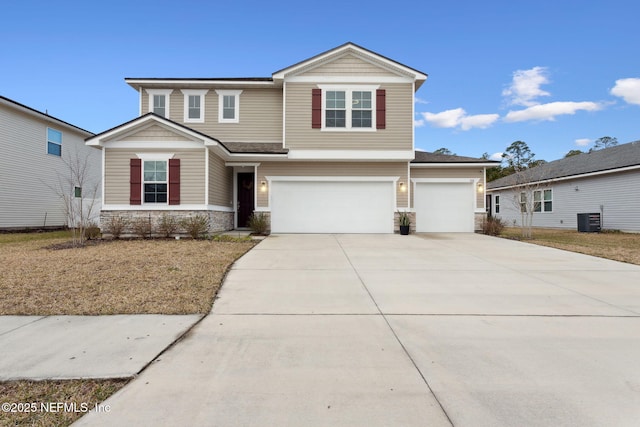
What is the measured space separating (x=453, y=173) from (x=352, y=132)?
5.23m

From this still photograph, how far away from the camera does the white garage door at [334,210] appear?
13.5 m

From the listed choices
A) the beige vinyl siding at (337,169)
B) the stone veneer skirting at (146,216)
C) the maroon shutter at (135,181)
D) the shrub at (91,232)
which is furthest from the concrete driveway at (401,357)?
the beige vinyl siding at (337,169)

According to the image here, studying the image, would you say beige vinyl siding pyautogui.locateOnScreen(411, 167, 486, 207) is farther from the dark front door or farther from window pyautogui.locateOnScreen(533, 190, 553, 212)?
window pyautogui.locateOnScreen(533, 190, 553, 212)

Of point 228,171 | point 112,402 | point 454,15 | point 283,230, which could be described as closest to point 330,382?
point 112,402

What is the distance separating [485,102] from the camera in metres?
29.0

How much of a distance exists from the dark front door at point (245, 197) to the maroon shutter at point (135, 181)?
4.26 meters

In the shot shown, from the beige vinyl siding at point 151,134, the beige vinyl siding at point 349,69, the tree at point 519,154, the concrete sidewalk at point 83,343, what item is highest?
the tree at point 519,154

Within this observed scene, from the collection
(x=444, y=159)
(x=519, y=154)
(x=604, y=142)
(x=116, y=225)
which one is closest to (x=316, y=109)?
(x=444, y=159)

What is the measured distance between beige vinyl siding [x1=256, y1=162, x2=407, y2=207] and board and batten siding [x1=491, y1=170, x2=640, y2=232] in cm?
1151

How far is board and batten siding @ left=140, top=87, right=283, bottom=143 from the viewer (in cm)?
1398

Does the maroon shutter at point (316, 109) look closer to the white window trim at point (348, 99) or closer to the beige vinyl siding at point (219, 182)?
the white window trim at point (348, 99)

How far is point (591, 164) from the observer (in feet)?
58.1

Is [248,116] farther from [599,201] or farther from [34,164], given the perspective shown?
[599,201]

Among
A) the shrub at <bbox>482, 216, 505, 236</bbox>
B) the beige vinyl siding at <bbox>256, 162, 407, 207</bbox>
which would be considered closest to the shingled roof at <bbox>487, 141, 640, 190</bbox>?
the shrub at <bbox>482, 216, 505, 236</bbox>
